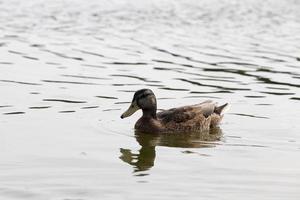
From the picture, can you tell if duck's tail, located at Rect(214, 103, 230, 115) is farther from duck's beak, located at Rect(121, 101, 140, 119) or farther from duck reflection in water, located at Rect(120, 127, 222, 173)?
duck's beak, located at Rect(121, 101, 140, 119)

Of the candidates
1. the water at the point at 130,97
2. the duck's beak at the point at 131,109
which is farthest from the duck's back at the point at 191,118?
the duck's beak at the point at 131,109

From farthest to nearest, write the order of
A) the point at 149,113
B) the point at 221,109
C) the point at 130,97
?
the point at 130,97 < the point at 221,109 < the point at 149,113

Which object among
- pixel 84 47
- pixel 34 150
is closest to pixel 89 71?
pixel 84 47

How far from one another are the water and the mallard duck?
0.25m

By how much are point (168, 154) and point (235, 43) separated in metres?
13.8

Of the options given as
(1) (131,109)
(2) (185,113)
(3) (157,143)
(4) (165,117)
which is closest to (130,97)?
(1) (131,109)

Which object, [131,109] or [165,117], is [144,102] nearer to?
[131,109]

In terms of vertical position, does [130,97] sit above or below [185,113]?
above

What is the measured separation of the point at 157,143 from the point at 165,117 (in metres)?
0.99

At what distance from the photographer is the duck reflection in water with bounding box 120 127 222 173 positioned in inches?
A: 468

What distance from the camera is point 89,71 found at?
19.8m

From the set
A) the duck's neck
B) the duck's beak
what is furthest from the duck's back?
the duck's beak

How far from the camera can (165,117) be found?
47.0ft

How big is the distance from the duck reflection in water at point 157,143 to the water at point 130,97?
2 cm
